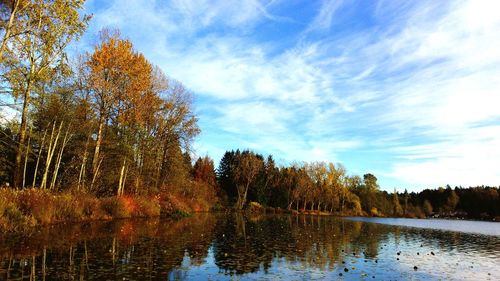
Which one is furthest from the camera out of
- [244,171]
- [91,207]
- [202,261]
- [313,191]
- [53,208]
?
[313,191]

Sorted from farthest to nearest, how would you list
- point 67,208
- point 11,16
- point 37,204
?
point 67,208 → point 37,204 → point 11,16

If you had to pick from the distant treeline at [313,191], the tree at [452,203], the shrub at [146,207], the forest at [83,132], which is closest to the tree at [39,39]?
the forest at [83,132]

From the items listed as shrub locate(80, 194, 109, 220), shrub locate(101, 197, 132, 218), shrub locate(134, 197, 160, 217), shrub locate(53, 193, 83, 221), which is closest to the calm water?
shrub locate(53, 193, 83, 221)

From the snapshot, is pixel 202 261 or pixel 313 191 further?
pixel 313 191

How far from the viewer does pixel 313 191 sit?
9581 cm

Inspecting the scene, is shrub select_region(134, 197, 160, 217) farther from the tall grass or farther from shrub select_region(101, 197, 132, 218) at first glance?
shrub select_region(101, 197, 132, 218)

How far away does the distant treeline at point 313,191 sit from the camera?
299 ft

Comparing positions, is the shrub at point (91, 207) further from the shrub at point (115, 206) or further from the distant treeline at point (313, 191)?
the distant treeline at point (313, 191)

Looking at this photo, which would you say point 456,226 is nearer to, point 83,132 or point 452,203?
point 83,132

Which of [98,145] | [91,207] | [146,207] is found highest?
[98,145]

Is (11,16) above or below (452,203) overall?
above

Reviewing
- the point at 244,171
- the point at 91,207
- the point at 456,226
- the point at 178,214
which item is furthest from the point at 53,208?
the point at 456,226

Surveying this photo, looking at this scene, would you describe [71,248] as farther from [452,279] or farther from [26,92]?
[452,279]

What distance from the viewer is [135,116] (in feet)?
116
